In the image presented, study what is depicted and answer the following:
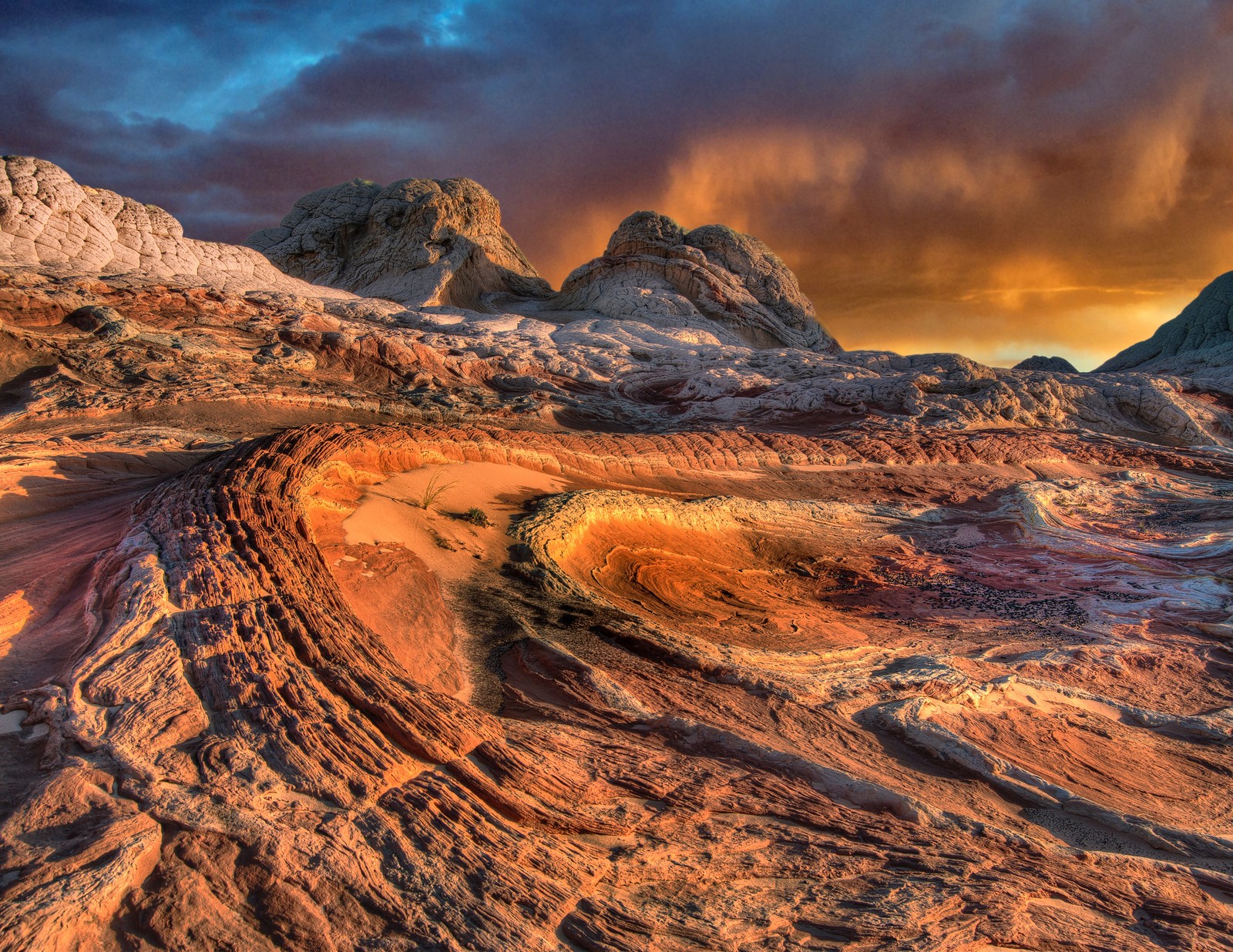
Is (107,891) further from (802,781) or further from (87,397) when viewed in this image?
(87,397)

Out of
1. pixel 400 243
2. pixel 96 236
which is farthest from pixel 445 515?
pixel 400 243

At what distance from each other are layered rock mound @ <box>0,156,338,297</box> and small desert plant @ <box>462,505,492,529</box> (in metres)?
13.7

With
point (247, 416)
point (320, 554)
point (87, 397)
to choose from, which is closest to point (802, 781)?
point (320, 554)

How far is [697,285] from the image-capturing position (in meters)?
28.5

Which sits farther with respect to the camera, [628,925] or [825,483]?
[825,483]

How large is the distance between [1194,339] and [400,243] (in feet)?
124

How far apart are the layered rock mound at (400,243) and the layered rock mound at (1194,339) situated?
28.9m

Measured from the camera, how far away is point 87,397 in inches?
410

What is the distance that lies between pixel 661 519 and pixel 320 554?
4505 millimetres

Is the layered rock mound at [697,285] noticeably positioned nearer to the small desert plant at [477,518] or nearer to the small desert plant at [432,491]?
the small desert plant at [432,491]

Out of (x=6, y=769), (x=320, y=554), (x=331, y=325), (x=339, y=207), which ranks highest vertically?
(x=339, y=207)

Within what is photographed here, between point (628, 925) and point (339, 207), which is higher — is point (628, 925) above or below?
below

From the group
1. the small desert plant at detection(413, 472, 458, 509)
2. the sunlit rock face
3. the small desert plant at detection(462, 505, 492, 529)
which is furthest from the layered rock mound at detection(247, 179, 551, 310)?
the small desert plant at detection(462, 505, 492, 529)

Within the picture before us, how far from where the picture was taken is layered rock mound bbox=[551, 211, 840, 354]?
2795 cm
